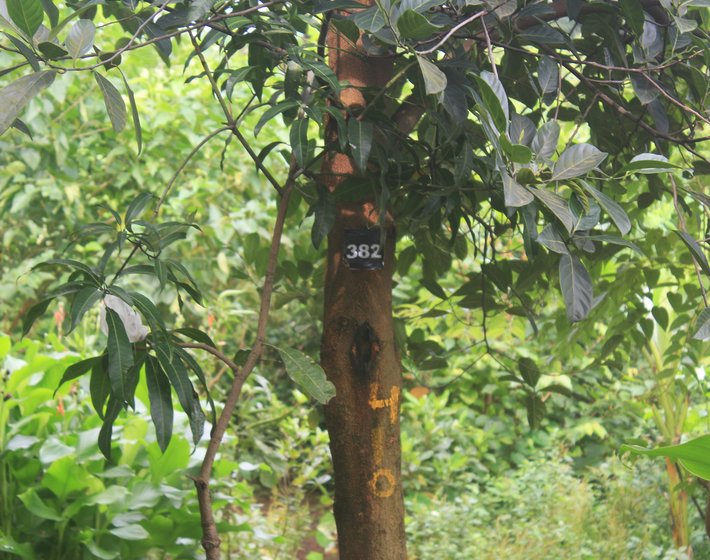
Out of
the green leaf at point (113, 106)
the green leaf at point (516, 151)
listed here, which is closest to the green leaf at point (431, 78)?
the green leaf at point (516, 151)

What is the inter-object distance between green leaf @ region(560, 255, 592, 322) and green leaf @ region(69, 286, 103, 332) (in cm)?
62

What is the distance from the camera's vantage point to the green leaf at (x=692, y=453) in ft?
3.09

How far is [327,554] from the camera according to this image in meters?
4.05

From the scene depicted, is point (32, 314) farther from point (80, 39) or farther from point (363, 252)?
point (363, 252)

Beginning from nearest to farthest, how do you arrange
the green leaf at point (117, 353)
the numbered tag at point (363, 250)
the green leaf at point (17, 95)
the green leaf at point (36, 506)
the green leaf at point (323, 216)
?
the green leaf at point (17, 95), the green leaf at point (117, 353), the green leaf at point (323, 216), the numbered tag at point (363, 250), the green leaf at point (36, 506)

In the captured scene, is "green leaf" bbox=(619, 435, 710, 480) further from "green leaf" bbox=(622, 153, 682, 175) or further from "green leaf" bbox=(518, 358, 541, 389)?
"green leaf" bbox=(518, 358, 541, 389)

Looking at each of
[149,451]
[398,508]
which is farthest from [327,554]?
[398,508]

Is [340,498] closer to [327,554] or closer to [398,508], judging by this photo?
[398,508]

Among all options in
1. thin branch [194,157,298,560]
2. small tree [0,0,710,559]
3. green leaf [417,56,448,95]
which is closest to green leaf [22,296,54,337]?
small tree [0,0,710,559]

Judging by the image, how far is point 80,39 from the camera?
997 mm

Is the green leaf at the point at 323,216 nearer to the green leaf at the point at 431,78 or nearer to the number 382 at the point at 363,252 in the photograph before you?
the number 382 at the point at 363,252

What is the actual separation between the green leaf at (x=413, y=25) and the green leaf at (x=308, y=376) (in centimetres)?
54

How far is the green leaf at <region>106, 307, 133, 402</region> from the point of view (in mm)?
1189

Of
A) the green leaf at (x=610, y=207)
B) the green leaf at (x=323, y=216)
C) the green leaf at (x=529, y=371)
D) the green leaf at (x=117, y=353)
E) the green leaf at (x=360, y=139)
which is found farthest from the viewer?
the green leaf at (x=529, y=371)
